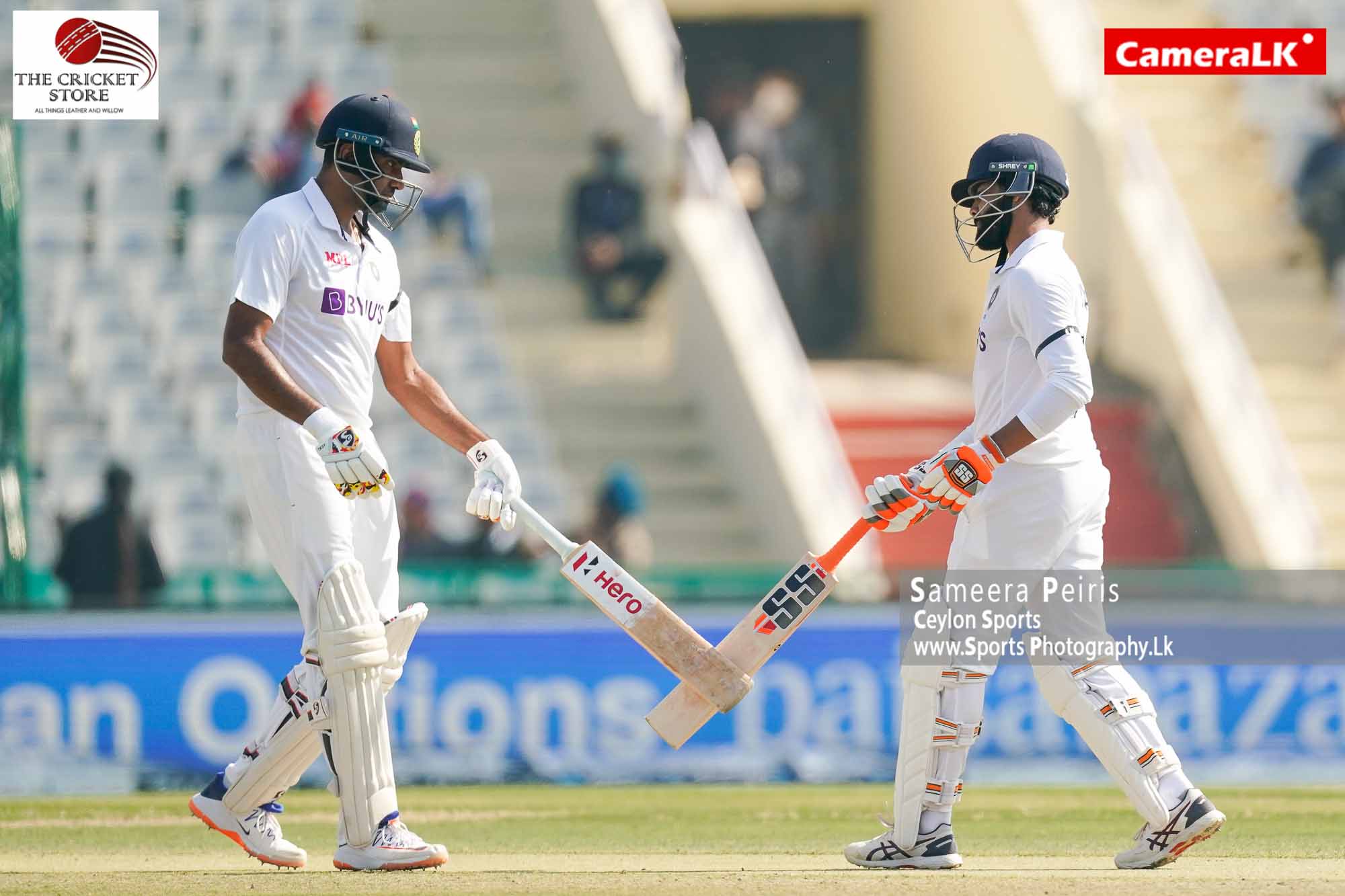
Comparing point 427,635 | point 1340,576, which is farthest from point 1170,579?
point 427,635

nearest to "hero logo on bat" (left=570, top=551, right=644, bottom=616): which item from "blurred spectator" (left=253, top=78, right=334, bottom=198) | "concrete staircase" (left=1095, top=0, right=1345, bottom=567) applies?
"blurred spectator" (left=253, top=78, right=334, bottom=198)

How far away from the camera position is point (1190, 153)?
14648 millimetres

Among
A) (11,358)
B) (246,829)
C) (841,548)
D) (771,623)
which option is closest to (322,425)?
(246,829)

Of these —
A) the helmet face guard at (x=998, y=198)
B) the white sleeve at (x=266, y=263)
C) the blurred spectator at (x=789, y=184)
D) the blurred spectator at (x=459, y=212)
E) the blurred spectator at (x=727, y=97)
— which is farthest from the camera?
the blurred spectator at (x=727, y=97)

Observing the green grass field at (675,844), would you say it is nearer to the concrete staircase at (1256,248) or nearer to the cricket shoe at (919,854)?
the cricket shoe at (919,854)

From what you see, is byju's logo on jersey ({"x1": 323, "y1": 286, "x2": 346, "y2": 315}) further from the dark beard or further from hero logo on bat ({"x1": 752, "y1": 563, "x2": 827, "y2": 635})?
the dark beard

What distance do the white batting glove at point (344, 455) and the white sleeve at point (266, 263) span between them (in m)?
0.31

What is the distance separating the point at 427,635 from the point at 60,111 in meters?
2.79

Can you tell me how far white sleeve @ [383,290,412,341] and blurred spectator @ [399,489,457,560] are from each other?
4.30 metres

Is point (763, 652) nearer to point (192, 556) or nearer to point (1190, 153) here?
point (192, 556)

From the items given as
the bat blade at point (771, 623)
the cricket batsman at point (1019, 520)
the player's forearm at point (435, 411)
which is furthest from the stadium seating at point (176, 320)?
the cricket batsman at point (1019, 520)

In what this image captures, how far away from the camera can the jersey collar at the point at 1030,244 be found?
17.8 feet

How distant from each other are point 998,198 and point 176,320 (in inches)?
278

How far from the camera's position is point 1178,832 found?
5324 millimetres
